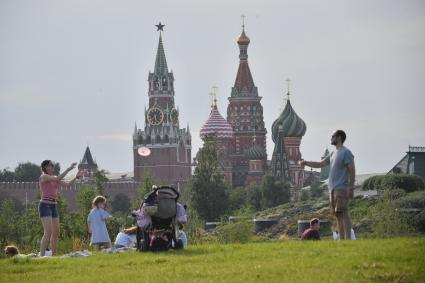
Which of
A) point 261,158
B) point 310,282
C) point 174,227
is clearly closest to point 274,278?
point 310,282

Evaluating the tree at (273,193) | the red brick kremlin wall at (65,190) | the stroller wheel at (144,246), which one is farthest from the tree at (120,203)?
the stroller wheel at (144,246)

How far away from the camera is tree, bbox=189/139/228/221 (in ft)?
263

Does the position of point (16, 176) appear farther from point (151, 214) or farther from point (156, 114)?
point (151, 214)

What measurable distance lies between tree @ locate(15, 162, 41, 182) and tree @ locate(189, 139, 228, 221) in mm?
63286

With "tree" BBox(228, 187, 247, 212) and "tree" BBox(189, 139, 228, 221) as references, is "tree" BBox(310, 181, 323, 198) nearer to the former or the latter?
"tree" BBox(228, 187, 247, 212)

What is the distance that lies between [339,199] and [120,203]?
11287 cm

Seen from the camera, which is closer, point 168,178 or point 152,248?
point 152,248

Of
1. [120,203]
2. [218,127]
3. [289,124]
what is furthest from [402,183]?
[218,127]

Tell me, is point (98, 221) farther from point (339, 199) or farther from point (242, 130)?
point (242, 130)

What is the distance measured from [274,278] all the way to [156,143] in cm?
12492

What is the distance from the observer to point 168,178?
447 ft

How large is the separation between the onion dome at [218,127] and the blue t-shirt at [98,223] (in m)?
111

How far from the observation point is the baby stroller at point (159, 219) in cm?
1630

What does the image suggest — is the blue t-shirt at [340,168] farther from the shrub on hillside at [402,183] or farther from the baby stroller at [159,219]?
the shrub on hillside at [402,183]
